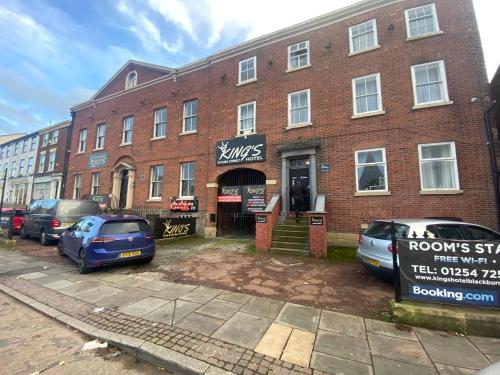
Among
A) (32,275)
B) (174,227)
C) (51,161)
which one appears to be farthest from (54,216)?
(51,161)

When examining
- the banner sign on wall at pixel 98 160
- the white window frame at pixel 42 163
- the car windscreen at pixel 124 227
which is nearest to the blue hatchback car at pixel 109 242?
the car windscreen at pixel 124 227

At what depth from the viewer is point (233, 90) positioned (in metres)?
13.9

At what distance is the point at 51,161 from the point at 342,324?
3055 centimetres

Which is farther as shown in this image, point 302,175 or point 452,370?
point 302,175

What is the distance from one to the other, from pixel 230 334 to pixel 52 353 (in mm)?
2350

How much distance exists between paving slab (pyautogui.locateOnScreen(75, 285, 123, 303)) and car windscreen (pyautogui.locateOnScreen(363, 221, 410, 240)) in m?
6.11

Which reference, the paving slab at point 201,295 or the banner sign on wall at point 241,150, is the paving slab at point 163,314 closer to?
the paving slab at point 201,295

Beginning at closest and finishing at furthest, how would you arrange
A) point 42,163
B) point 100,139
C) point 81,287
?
point 81,287
point 100,139
point 42,163

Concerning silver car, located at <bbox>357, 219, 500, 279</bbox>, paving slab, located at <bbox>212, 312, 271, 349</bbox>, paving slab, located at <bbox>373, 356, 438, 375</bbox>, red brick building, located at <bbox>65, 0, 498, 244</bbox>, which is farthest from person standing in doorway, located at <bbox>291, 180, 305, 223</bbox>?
paving slab, located at <bbox>373, 356, 438, 375</bbox>

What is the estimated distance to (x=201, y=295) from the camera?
505 cm

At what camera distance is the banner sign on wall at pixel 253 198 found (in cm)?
1224

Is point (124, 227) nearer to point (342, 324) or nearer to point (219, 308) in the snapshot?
point (219, 308)

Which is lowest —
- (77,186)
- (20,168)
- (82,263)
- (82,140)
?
(82,263)

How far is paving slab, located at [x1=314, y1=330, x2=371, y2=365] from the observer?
9.98ft
